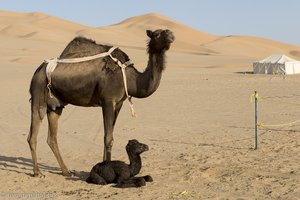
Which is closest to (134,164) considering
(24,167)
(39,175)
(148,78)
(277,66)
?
(148,78)

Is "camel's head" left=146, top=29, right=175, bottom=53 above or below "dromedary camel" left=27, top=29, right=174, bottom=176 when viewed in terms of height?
above

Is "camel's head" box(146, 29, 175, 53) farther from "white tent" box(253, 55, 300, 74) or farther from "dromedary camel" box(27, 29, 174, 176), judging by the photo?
"white tent" box(253, 55, 300, 74)

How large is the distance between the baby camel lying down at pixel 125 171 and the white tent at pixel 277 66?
110ft

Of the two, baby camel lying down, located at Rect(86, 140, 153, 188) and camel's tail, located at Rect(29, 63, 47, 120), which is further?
camel's tail, located at Rect(29, 63, 47, 120)

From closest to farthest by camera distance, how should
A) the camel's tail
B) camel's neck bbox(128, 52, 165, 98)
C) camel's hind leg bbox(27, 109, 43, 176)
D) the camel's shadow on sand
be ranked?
1. camel's neck bbox(128, 52, 165, 98)
2. the camel's tail
3. camel's hind leg bbox(27, 109, 43, 176)
4. the camel's shadow on sand

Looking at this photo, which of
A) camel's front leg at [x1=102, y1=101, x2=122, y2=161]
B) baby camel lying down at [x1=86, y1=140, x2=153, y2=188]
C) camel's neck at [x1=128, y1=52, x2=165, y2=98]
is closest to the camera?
baby camel lying down at [x1=86, y1=140, x2=153, y2=188]

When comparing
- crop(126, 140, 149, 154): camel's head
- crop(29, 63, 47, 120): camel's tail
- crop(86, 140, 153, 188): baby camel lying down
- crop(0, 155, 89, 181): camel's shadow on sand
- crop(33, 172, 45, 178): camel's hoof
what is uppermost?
crop(29, 63, 47, 120): camel's tail

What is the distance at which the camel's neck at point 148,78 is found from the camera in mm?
7926

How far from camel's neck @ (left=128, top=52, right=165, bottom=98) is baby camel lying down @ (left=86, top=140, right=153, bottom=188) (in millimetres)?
818

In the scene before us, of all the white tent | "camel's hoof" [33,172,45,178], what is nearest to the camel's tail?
"camel's hoof" [33,172,45,178]

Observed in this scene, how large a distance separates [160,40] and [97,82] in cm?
122

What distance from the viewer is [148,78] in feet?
26.4

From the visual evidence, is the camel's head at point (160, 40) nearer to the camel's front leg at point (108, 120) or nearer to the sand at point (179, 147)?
the camel's front leg at point (108, 120)

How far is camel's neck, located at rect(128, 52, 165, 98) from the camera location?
7926 millimetres
